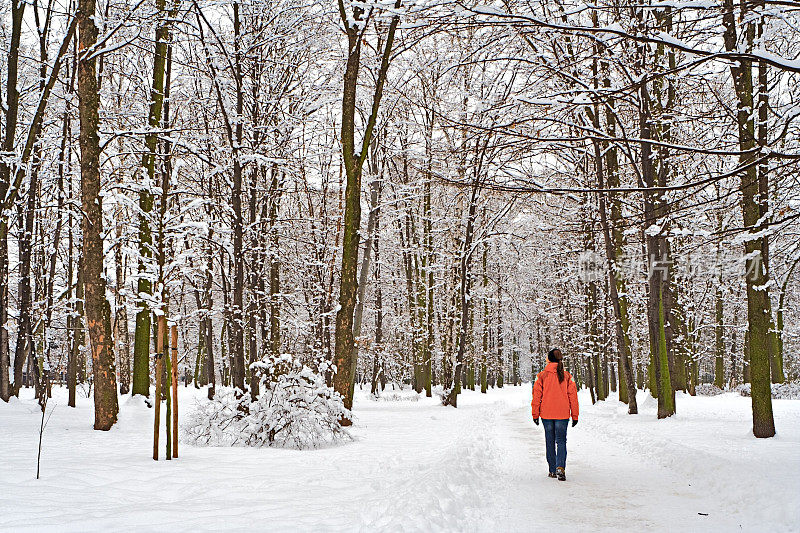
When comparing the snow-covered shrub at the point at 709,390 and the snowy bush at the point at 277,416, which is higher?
the snowy bush at the point at 277,416

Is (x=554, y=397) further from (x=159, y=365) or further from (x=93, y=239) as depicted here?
(x=93, y=239)

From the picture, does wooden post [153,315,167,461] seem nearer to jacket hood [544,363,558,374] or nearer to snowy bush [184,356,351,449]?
snowy bush [184,356,351,449]

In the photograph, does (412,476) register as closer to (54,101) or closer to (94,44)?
(94,44)

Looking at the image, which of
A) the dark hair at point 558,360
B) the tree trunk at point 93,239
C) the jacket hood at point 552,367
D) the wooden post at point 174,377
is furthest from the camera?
the tree trunk at point 93,239

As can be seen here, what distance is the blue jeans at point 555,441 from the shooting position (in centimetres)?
789

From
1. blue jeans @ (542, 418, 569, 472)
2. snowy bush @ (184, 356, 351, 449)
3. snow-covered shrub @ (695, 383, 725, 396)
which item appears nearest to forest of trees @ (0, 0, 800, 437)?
snowy bush @ (184, 356, 351, 449)

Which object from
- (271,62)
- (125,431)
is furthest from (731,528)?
(271,62)

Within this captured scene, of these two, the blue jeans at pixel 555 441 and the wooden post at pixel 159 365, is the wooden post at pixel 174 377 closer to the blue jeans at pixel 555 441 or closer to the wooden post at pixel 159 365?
the wooden post at pixel 159 365

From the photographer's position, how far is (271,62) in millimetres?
15352

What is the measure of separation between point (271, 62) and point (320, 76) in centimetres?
427

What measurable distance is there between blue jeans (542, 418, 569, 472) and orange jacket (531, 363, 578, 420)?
0.29ft

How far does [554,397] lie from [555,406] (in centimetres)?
13

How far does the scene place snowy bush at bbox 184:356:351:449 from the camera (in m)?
9.95

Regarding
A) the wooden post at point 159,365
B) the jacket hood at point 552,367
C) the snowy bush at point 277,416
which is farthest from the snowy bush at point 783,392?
the wooden post at point 159,365
